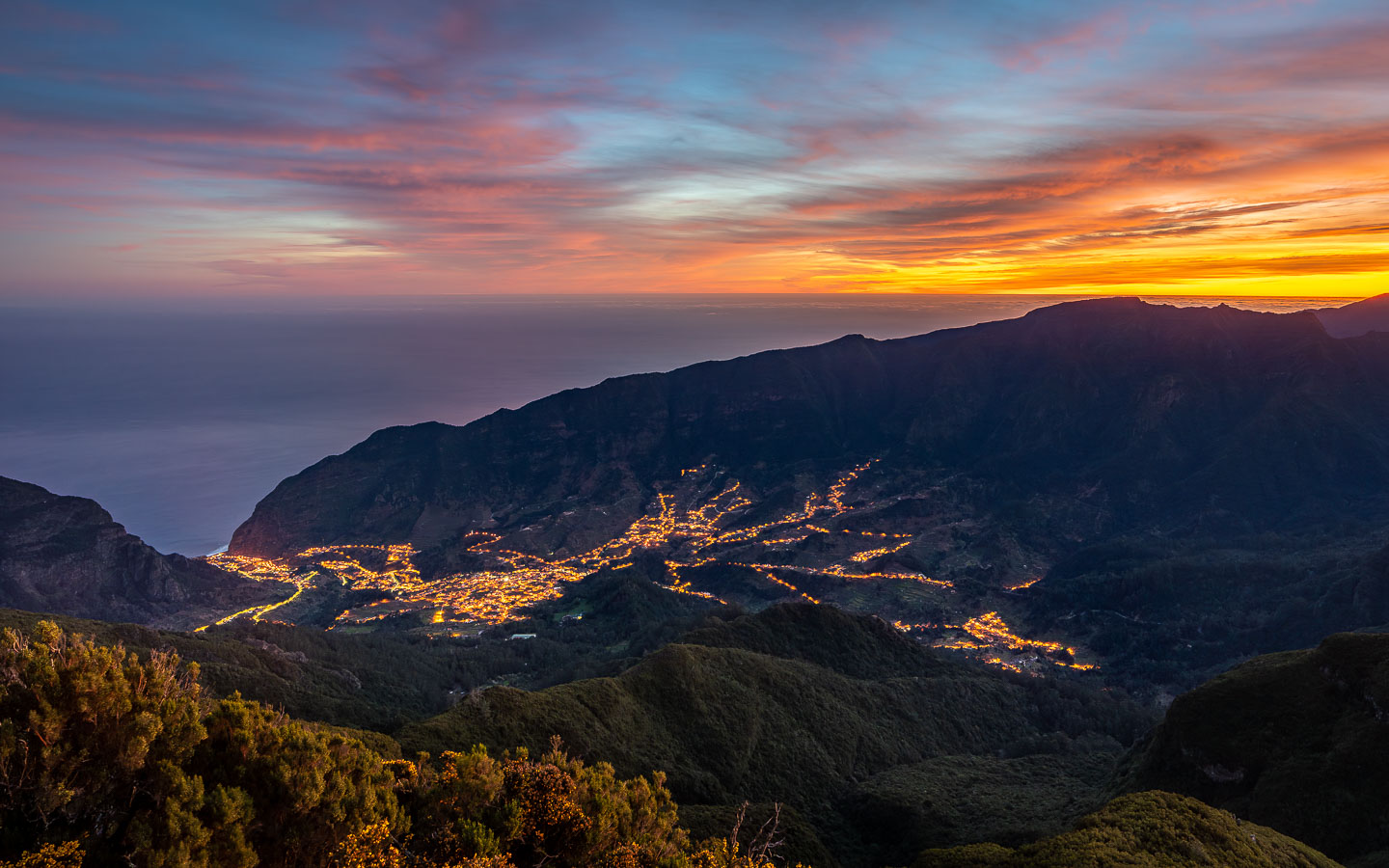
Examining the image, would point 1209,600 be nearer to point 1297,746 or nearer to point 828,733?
point 1297,746

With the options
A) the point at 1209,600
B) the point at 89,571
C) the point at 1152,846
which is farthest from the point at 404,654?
the point at 1209,600

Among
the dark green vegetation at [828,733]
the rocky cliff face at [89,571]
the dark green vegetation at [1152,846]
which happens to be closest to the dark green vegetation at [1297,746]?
the dark green vegetation at [828,733]

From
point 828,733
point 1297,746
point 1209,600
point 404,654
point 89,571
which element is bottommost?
point 1209,600

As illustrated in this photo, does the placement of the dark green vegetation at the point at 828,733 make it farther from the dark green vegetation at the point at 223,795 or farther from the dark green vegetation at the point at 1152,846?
the dark green vegetation at the point at 223,795

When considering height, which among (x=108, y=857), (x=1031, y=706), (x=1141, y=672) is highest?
(x=108, y=857)

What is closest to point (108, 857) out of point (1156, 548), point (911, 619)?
point (911, 619)

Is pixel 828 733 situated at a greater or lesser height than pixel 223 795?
lesser

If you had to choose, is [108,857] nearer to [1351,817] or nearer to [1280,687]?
[1351,817]
